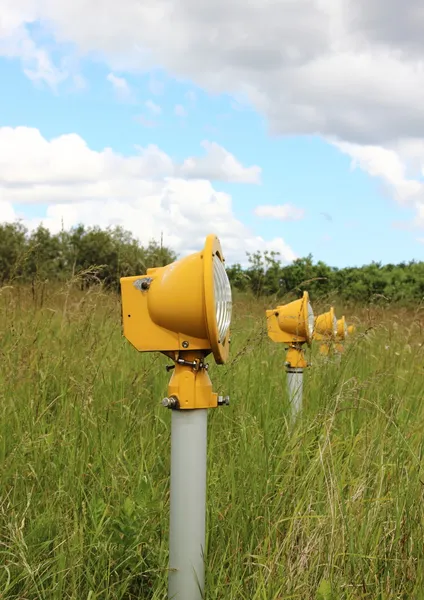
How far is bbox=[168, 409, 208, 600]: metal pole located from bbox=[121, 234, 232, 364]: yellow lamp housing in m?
0.18

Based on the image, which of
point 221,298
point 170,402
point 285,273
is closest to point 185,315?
point 221,298

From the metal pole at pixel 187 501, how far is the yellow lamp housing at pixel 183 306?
0.60 feet

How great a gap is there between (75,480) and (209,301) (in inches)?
43.9

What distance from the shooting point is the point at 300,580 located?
1745mm

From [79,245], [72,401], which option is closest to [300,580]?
[72,401]

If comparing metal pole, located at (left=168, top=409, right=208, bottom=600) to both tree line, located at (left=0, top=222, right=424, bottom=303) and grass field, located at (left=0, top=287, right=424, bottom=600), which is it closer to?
grass field, located at (left=0, top=287, right=424, bottom=600)

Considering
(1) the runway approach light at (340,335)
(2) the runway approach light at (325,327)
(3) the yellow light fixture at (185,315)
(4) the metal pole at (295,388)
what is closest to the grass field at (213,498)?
(4) the metal pole at (295,388)

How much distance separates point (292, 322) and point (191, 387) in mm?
1554

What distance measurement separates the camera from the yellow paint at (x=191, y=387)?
1573 mm

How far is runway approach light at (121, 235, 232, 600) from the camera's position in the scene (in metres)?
1.54

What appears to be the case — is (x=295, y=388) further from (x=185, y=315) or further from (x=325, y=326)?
(x=185, y=315)

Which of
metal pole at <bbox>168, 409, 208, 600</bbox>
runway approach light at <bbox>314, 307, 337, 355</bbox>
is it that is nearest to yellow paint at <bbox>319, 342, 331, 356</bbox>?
runway approach light at <bbox>314, 307, 337, 355</bbox>

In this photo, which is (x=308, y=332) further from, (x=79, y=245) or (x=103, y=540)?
(x=79, y=245)

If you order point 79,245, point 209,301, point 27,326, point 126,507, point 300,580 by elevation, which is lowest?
point 300,580
